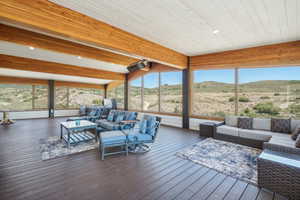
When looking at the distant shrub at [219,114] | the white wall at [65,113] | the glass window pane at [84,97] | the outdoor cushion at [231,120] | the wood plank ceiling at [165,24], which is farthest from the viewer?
the glass window pane at [84,97]

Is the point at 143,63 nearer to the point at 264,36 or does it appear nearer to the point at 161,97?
the point at 161,97

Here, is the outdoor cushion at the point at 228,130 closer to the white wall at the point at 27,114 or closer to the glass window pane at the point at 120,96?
the glass window pane at the point at 120,96

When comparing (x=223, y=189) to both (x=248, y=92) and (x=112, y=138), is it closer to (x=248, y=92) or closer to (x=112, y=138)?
(x=112, y=138)

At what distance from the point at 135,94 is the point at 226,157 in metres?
6.76

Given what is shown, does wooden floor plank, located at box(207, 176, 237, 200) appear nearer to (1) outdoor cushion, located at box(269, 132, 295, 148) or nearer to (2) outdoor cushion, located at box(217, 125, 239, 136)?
(1) outdoor cushion, located at box(269, 132, 295, 148)

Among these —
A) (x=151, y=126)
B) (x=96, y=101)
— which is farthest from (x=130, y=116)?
(x=96, y=101)

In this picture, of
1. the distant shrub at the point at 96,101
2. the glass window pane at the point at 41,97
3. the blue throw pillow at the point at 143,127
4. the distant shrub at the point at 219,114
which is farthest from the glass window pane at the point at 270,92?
the glass window pane at the point at 41,97

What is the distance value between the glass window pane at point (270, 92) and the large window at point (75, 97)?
10.8 metres

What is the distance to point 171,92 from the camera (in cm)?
700

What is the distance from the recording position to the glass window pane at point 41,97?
9.50m

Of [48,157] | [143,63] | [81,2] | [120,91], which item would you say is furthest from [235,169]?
[120,91]

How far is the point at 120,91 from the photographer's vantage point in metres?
10.6

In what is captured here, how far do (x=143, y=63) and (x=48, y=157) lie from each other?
183 inches

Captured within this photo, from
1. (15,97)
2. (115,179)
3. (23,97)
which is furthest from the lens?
(23,97)
